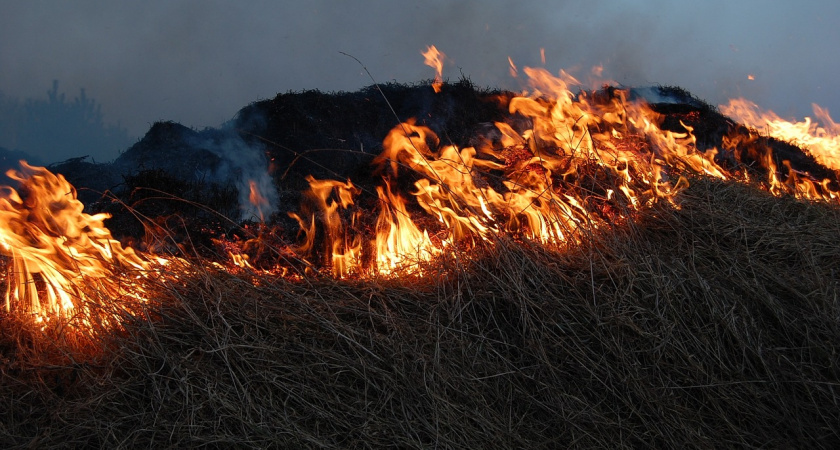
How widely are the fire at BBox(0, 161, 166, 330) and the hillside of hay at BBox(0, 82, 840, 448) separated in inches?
6.1

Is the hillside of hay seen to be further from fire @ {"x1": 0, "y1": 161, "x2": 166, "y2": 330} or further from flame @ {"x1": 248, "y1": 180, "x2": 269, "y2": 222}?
flame @ {"x1": 248, "y1": 180, "x2": 269, "y2": 222}

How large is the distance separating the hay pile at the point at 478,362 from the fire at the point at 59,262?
7.5 inches

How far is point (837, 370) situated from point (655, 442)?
0.84 metres

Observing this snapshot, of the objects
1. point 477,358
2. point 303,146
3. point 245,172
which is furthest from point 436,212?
point 303,146

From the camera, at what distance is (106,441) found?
2.14 meters

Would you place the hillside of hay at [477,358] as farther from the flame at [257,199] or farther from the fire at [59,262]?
the flame at [257,199]

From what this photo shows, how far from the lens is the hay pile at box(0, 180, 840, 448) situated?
2203 millimetres

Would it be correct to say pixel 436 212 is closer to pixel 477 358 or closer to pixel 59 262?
pixel 477 358

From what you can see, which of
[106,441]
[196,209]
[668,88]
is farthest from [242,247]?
[668,88]

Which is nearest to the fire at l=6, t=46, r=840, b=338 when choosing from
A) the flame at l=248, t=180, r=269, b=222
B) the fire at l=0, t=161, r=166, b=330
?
the fire at l=0, t=161, r=166, b=330

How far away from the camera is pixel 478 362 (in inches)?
96.5

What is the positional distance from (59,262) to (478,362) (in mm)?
2236

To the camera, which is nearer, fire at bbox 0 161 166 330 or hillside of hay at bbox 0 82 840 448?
hillside of hay at bbox 0 82 840 448

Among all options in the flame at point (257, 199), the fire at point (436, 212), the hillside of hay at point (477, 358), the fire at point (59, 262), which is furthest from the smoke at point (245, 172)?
the hillside of hay at point (477, 358)
